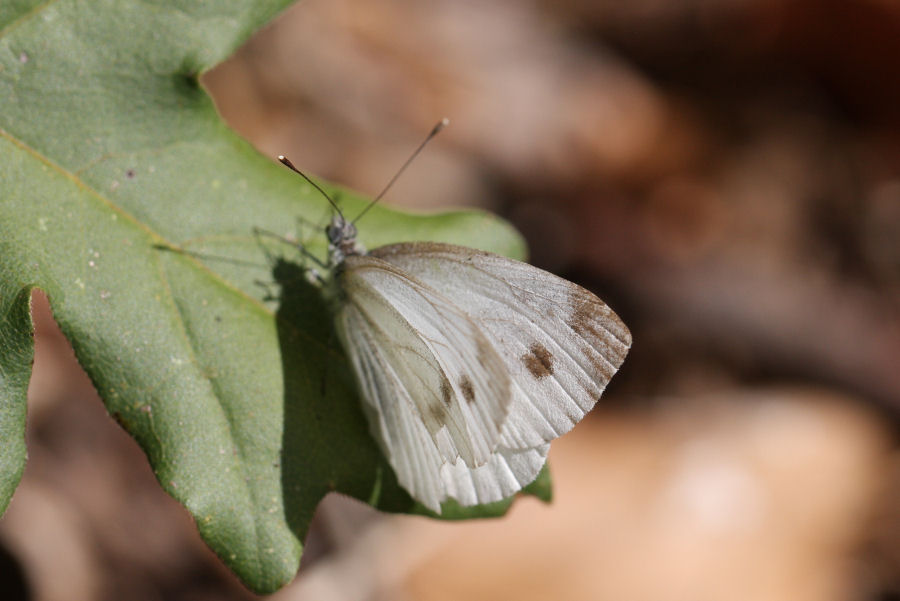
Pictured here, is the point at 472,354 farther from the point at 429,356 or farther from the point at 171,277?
the point at 171,277

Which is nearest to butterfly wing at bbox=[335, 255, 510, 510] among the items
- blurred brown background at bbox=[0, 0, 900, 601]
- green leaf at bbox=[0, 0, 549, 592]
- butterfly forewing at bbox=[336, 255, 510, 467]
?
butterfly forewing at bbox=[336, 255, 510, 467]

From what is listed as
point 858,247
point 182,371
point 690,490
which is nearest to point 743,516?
point 690,490

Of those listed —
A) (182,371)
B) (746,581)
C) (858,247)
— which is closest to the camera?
(182,371)

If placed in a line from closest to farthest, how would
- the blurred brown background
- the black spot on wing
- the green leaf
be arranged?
the green leaf
the black spot on wing
the blurred brown background

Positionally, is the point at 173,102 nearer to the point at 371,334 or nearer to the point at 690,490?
the point at 371,334

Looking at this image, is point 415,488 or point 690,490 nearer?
point 415,488

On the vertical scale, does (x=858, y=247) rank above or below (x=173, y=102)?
above

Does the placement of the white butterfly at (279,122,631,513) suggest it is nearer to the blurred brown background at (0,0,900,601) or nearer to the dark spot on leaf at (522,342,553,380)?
the dark spot on leaf at (522,342,553,380)

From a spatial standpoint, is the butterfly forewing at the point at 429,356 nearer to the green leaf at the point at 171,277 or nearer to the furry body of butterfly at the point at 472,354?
the furry body of butterfly at the point at 472,354

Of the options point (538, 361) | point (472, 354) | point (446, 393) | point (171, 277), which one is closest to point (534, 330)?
point (538, 361)
